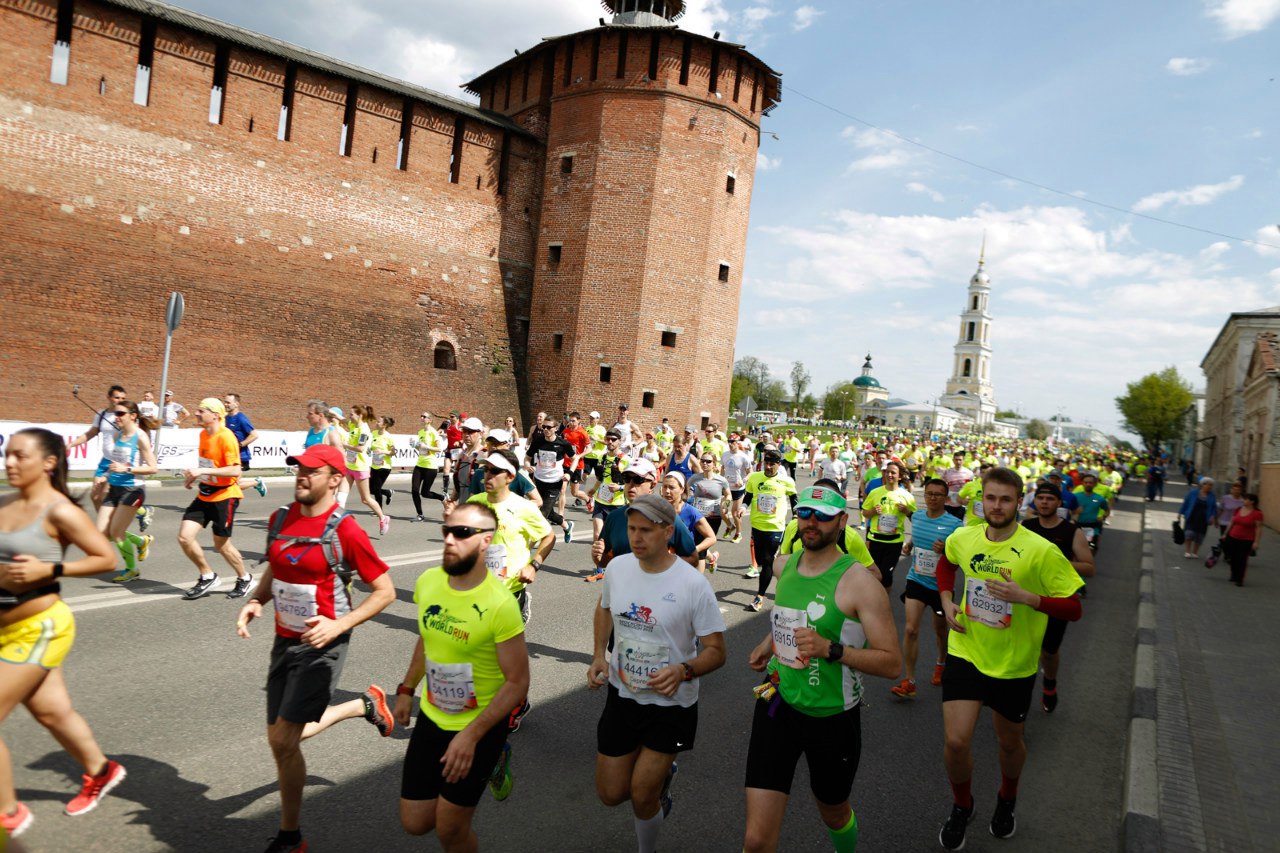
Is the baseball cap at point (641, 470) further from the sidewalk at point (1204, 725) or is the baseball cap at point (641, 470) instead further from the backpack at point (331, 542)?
the sidewalk at point (1204, 725)

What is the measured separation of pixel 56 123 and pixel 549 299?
14975mm

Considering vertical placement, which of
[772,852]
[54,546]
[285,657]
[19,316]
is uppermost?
[19,316]

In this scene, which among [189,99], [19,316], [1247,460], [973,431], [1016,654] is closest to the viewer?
[1016,654]

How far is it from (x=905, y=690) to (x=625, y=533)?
2.81 metres

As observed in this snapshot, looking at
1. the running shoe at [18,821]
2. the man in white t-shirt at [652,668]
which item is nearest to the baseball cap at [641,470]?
the man in white t-shirt at [652,668]

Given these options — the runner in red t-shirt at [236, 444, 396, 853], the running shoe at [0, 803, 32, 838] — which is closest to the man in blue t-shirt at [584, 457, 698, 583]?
the runner in red t-shirt at [236, 444, 396, 853]

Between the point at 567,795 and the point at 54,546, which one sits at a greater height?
the point at 54,546

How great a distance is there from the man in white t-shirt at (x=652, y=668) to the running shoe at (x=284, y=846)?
1.31 meters

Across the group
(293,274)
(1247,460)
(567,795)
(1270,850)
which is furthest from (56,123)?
(1247,460)

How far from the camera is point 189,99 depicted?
22.2m

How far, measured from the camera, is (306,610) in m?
Answer: 3.62

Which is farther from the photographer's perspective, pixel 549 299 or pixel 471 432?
pixel 549 299

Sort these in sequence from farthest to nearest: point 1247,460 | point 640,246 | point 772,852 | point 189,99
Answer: point 1247,460 → point 640,246 → point 189,99 → point 772,852

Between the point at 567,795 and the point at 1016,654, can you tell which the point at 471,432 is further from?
the point at 1016,654
